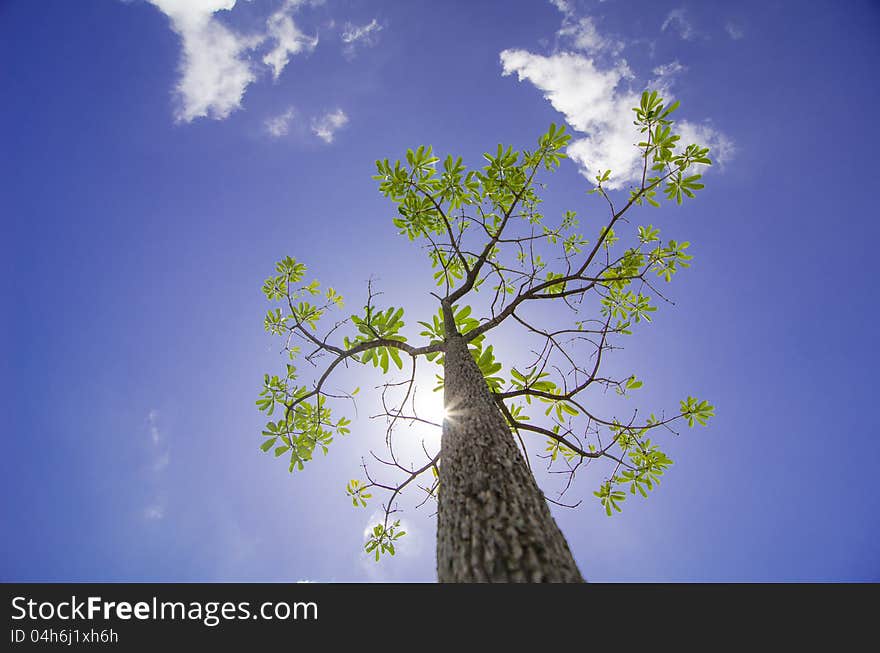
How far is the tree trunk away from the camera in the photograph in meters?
0.90

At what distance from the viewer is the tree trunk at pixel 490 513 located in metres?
0.90

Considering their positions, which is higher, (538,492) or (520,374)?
(520,374)

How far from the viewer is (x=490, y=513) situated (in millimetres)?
1084

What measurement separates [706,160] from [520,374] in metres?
2.16

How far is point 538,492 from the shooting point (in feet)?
4.14

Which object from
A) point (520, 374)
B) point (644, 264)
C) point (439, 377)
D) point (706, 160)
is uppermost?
point (706, 160)
